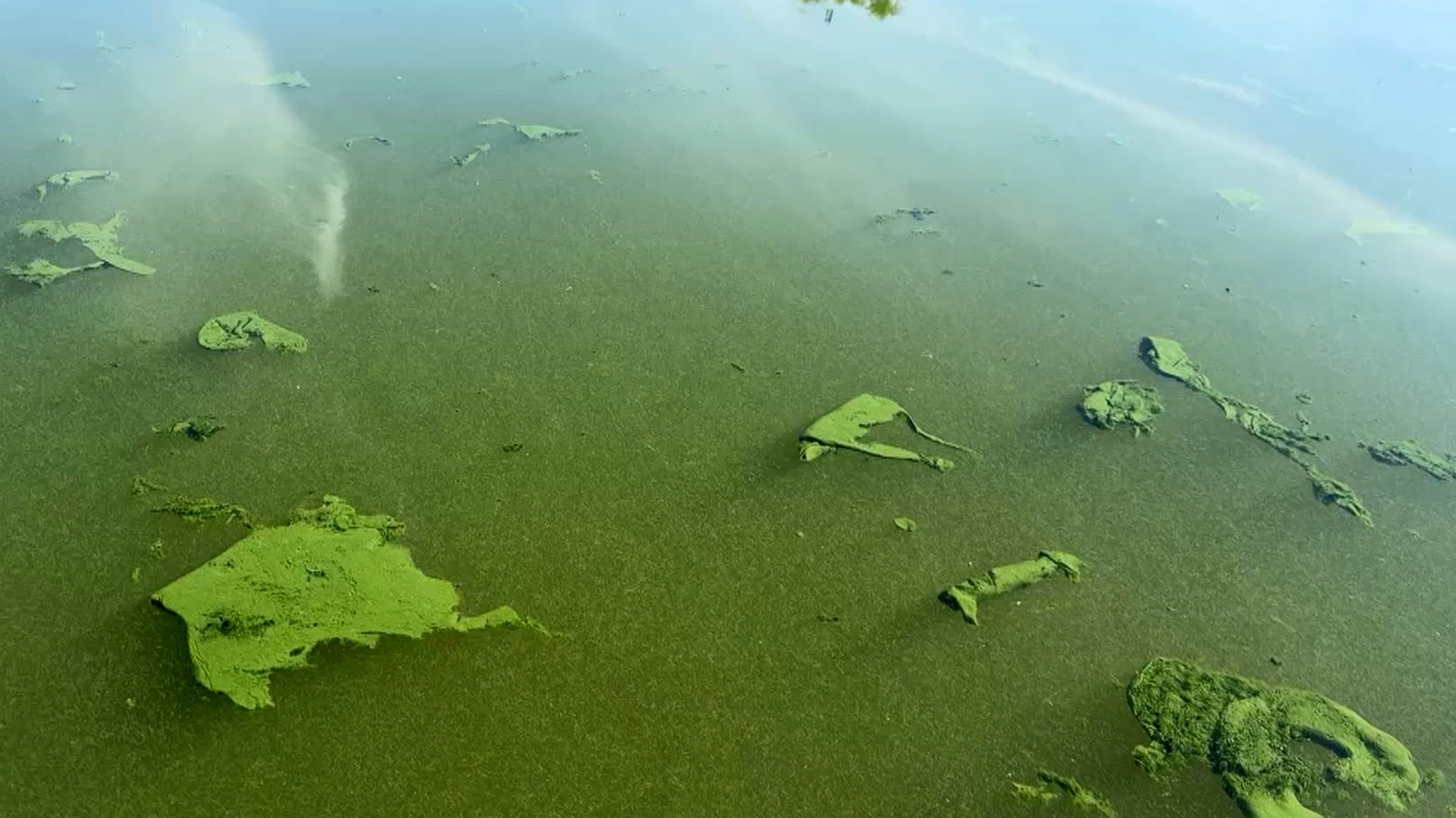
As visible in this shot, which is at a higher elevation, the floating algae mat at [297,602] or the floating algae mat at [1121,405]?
the floating algae mat at [1121,405]

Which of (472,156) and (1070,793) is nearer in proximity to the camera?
(1070,793)

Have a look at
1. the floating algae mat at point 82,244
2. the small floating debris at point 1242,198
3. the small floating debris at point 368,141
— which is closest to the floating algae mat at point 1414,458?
the small floating debris at point 1242,198

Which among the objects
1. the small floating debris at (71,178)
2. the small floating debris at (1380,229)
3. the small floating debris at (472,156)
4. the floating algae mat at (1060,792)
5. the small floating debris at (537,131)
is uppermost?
the small floating debris at (1380,229)

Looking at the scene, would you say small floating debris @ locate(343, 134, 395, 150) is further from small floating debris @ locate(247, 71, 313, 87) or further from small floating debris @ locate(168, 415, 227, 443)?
small floating debris @ locate(168, 415, 227, 443)

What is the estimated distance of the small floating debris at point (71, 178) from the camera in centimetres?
391

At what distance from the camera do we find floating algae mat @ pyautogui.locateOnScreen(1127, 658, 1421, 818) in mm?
2082

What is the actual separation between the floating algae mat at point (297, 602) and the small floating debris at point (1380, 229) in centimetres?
411

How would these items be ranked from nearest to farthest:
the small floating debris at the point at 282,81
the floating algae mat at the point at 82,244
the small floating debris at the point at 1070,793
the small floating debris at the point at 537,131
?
the small floating debris at the point at 1070,793
the floating algae mat at the point at 82,244
the small floating debris at the point at 537,131
the small floating debris at the point at 282,81

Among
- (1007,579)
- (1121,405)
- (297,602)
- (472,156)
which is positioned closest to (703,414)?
(1007,579)

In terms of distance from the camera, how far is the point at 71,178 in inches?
156

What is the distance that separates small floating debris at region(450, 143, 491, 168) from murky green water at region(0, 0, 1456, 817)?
0.22ft

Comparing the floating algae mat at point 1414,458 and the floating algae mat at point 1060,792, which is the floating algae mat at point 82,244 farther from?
the floating algae mat at point 1414,458

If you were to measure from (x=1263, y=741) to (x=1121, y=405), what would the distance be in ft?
4.09

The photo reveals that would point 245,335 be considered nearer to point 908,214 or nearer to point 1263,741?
point 908,214
